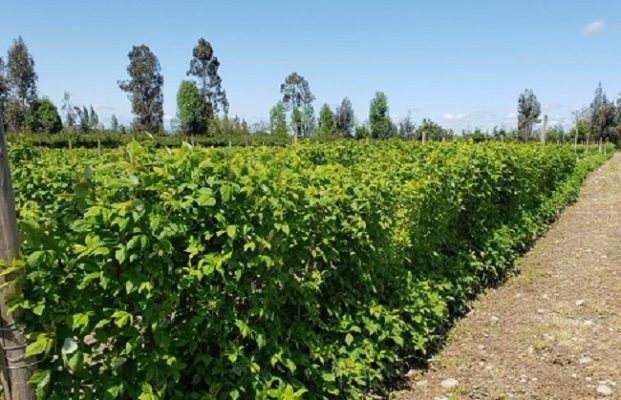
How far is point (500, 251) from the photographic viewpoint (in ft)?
20.1

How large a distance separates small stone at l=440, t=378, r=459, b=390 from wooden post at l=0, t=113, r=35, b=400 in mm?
2673

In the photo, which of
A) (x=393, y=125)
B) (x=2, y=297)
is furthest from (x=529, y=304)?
(x=393, y=125)

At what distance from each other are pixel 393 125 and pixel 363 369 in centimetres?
4301

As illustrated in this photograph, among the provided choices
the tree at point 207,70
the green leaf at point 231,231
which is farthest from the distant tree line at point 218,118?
the green leaf at point 231,231

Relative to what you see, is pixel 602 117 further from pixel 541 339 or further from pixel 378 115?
pixel 541 339

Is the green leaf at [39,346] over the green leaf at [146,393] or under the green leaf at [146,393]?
over

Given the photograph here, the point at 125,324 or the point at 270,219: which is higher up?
the point at 270,219

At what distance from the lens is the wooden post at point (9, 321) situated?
5.71 ft

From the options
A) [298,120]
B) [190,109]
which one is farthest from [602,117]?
[190,109]

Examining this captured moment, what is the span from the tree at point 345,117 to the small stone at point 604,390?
44.6m

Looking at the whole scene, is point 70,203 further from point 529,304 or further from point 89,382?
point 529,304

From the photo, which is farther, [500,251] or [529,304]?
[500,251]

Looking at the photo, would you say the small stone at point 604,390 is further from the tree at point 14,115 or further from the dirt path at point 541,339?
the tree at point 14,115

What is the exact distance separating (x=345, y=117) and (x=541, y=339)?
147 feet
